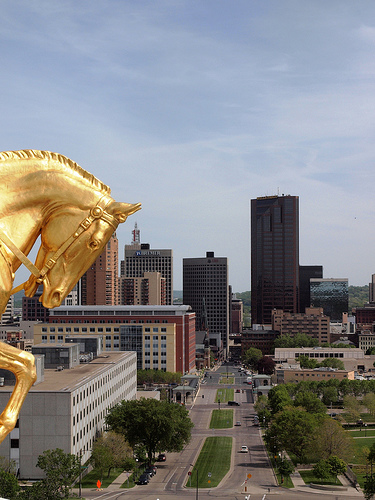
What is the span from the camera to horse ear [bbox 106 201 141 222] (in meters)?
9.84

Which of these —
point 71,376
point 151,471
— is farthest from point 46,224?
point 71,376

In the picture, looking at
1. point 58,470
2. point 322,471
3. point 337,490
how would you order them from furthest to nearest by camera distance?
point 322,471, point 337,490, point 58,470

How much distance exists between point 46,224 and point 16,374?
215cm

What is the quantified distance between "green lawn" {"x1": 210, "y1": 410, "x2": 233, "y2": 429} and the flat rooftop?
1838 cm

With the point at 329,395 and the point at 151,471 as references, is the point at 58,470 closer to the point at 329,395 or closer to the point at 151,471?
the point at 151,471

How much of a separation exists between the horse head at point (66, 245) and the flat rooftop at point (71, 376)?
5287 cm

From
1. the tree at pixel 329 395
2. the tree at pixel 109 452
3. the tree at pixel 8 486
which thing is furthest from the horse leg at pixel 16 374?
the tree at pixel 329 395

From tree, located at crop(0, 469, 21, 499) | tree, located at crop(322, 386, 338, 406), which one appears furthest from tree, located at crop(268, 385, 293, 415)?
tree, located at crop(0, 469, 21, 499)

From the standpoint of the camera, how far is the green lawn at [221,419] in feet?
325

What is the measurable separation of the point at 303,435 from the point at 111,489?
2395 centimetres

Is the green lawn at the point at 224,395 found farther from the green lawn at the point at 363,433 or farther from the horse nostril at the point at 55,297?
the horse nostril at the point at 55,297

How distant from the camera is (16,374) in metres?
9.16

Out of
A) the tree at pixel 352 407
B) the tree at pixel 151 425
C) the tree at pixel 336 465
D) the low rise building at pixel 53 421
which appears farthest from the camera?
the tree at pixel 352 407

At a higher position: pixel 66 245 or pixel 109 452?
pixel 66 245
